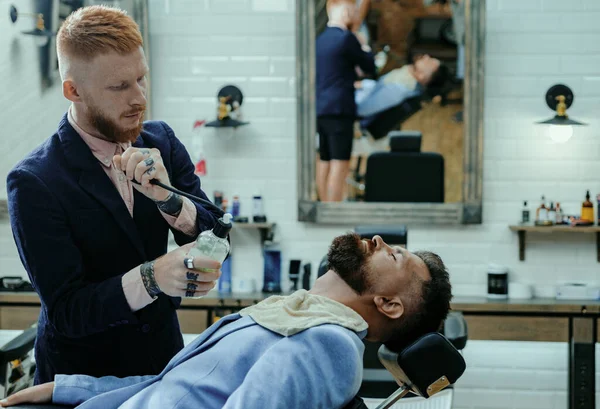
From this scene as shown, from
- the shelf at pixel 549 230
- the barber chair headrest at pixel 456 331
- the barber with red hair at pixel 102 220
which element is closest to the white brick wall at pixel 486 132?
the shelf at pixel 549 230

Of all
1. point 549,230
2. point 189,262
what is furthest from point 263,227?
point 189,262

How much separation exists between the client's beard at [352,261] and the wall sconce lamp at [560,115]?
8.17 ft

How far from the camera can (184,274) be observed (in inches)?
64.6

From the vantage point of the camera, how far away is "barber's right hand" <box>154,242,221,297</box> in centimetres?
163

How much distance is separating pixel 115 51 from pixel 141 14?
285 centimetres

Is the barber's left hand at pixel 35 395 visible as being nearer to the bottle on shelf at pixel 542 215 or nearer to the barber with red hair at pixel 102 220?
the barber with red hair at pixel 102 220

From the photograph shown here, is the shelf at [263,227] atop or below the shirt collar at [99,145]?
below

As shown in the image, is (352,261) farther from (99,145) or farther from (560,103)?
(560,103)

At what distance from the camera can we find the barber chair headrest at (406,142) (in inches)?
167

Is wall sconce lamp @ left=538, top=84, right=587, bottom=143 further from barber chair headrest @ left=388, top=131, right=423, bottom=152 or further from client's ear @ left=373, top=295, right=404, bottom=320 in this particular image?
client's ear @ left=373, top=295, right=404, bottom=320

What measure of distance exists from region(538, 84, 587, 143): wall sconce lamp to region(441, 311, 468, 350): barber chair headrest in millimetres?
1303

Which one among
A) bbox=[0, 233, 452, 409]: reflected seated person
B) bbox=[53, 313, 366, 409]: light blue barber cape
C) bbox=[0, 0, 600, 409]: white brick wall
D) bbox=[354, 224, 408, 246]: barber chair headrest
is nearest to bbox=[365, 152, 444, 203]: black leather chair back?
bbox=[0, 0, 600, 409]: white brick wall

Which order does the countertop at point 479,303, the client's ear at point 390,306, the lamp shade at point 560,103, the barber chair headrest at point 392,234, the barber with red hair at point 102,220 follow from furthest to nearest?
1. the lamp shade at point 560,103
2. the countertop at point 479,303
3. the barber chair headrest at point 392,234
4. the client's ear at point 390,306
5. the barber with red hair at point 102,220

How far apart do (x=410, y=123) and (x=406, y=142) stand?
103 mm
